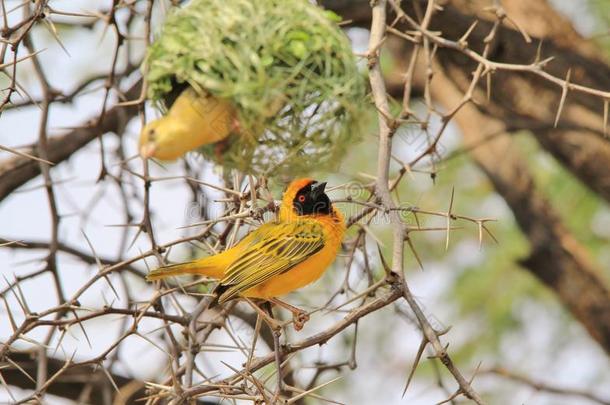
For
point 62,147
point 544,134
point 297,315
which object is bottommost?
point 297,315

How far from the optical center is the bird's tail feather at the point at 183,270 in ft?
15.0

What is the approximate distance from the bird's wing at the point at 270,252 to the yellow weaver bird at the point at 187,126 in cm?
78

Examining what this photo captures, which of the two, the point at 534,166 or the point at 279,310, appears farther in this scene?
the point at 534,166

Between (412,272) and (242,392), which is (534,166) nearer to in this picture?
(412,272)

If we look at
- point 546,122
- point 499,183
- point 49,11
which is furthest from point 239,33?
point 499,183

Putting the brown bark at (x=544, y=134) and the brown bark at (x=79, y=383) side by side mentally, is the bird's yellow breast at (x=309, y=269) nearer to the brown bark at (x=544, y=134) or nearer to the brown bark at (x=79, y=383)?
the brown bark at (x=79, y=383)

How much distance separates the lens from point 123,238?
6133mm

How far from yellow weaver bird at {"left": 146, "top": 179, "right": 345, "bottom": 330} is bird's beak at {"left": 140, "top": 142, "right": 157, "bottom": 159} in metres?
0.89

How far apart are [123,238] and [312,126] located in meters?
2.57

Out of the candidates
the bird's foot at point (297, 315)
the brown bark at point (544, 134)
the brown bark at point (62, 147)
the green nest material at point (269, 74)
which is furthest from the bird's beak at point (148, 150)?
the brown bark at point (544, 134)

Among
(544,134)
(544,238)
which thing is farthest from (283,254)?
(544,238)

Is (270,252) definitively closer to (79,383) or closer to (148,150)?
(148,150)

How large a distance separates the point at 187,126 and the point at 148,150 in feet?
0.55

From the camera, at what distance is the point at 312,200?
4629 mm
